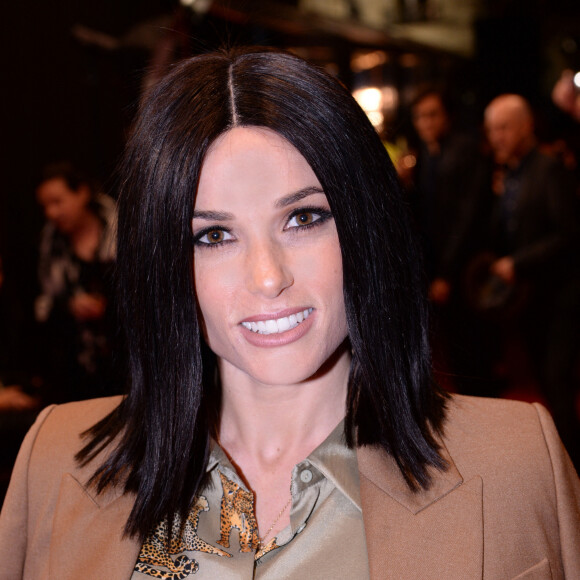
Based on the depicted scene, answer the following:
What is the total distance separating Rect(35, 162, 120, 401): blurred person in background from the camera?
329 cm

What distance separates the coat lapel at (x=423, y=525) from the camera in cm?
107

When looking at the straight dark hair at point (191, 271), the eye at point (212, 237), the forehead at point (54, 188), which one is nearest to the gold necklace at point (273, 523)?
the straight dark hair at point (191, 271)

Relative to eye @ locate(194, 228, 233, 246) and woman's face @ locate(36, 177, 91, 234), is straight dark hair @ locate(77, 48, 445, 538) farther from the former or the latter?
woman's face @ locate(36, 177, 91, 234)

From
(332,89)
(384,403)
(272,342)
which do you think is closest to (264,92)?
(332,89)

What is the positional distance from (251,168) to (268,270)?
0.17 metres

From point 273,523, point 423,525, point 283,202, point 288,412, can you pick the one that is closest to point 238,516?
point 273,523

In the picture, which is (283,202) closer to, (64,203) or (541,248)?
(541,248)

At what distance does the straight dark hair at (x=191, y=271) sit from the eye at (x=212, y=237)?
0.09 feet

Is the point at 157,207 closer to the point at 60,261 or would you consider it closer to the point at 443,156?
the point at 60,261

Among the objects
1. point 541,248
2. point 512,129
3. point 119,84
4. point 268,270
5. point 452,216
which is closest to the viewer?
point 268,270

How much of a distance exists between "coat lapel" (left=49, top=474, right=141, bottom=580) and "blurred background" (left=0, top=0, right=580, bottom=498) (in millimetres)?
728

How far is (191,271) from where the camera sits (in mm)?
1201

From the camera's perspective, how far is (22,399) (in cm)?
289

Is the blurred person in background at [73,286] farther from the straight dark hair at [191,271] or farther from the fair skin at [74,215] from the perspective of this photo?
the straight dark hair at [191,271]
